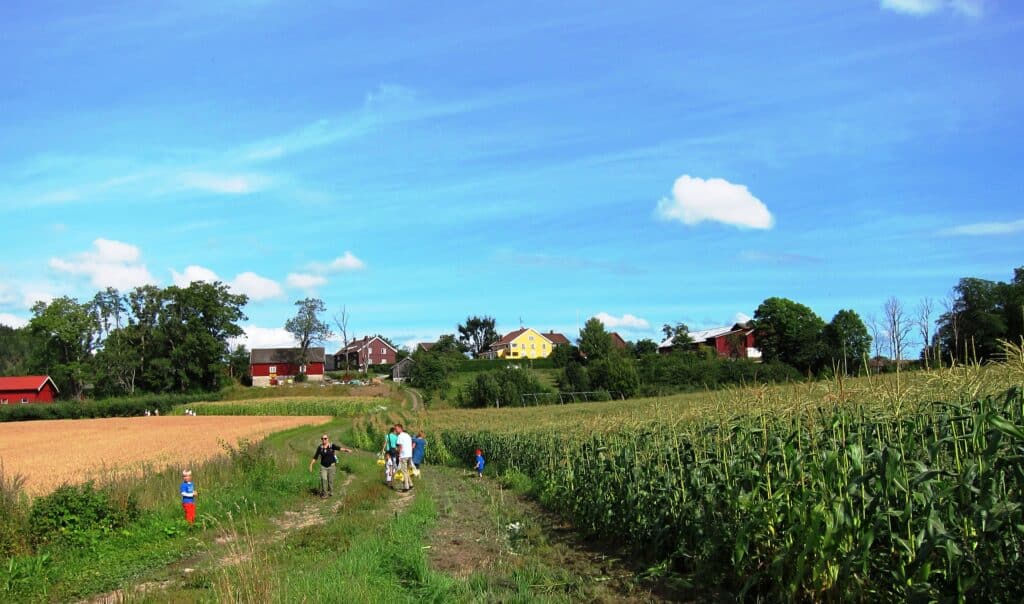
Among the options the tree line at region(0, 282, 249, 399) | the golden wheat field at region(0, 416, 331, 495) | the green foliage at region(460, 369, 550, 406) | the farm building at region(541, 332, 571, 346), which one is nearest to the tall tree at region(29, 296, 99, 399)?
the tree line at region(0, 282, 249, 399)

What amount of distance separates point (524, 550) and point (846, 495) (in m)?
6.39

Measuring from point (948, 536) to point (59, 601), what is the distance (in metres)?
10.5

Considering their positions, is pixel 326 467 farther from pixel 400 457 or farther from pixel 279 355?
pixel 279 355

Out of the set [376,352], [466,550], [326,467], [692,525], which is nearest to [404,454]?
[326,467]

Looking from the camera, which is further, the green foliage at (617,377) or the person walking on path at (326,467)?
the green foliage at (617,377)

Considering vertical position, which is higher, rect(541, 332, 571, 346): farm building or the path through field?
rect(541, 332, 571, 346): farm building

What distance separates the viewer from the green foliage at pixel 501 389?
73938mm

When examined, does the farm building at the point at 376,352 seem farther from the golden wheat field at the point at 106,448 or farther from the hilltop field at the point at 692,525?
the hilltop field at the point at 692,525

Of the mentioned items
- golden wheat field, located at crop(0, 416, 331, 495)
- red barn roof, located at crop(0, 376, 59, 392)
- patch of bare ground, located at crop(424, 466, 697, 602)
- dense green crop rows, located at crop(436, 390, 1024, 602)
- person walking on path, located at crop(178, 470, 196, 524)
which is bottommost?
golden wheat field, located at crop(0, 416, 331, 495)


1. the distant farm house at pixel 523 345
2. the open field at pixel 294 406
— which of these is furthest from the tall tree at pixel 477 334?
the open field at pixel 294 406

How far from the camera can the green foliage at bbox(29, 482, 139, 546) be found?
1293 cm

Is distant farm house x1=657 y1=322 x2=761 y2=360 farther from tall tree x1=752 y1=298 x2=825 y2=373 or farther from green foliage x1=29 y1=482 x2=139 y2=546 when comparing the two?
green foliage x1=29 y1=482 x2=139 y2=546

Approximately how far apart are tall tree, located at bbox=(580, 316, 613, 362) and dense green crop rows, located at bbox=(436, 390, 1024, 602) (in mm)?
86269

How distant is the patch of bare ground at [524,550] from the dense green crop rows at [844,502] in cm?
70
